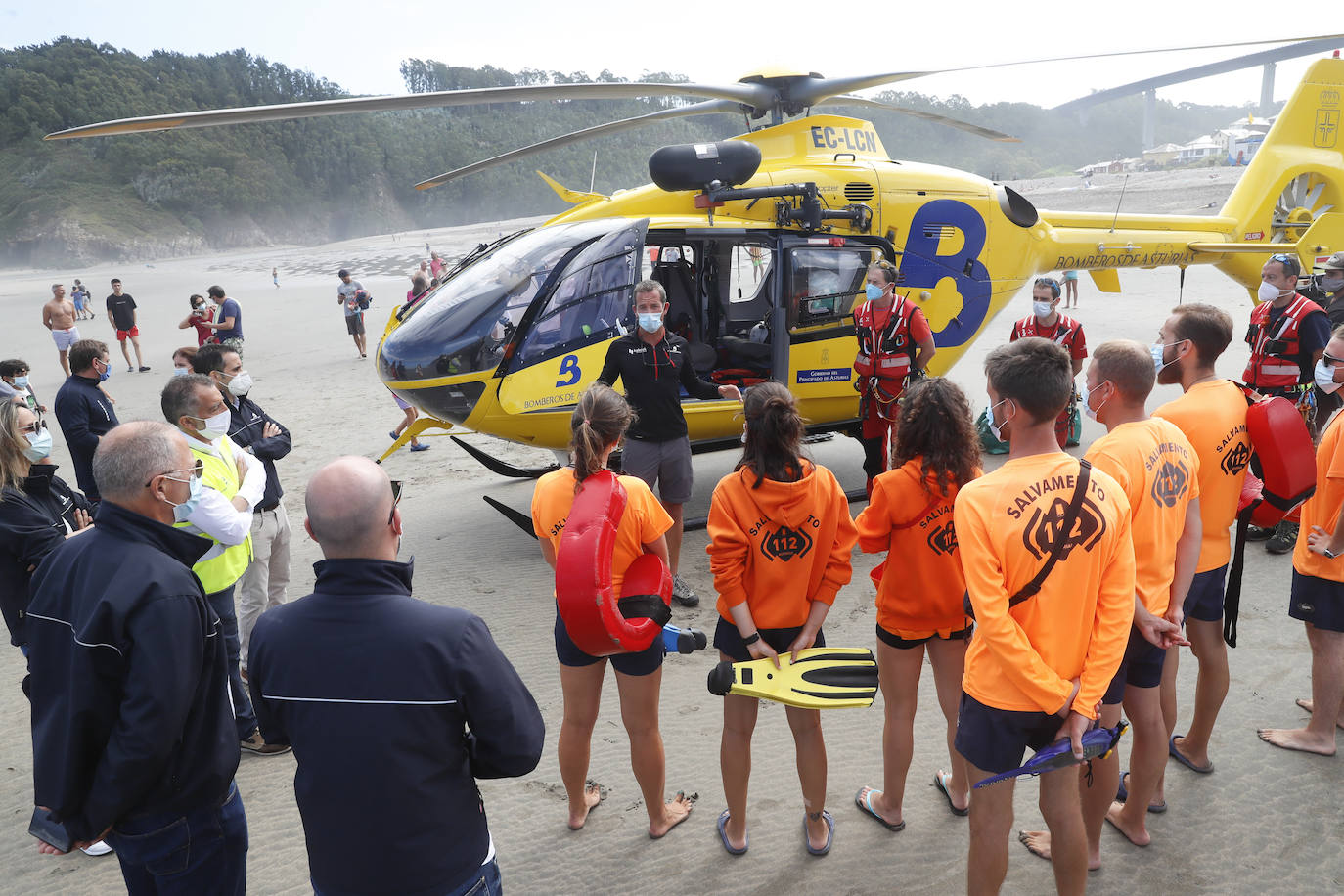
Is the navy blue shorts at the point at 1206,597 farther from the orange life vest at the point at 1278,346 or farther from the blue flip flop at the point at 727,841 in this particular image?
the orange life vest at the point at 1278,346

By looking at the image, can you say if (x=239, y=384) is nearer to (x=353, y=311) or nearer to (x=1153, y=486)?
(x=1153, y=486)

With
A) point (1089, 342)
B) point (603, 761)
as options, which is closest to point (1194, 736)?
point (603, 761)

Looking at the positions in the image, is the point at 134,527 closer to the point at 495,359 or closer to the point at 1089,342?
the point at 495,359

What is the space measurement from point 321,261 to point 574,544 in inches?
1769

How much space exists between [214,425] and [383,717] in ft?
7.86

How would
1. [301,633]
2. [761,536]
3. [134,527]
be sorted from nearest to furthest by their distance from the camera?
[301,633], [134,527], [761,536]

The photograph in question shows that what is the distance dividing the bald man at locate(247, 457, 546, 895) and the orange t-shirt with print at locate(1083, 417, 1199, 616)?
199 centimetres

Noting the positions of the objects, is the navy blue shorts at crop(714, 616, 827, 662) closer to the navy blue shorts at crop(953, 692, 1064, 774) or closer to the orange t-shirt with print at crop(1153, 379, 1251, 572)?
the navy blue shorts at crop(953, 692, 1064, 774)

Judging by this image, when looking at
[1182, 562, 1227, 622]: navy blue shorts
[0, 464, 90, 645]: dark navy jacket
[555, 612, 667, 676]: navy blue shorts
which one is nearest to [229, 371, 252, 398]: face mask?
[0, 464, 90, 645]: dark navy jacket

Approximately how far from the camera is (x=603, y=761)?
3.78 meters

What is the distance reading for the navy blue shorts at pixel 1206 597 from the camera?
10.4 ft

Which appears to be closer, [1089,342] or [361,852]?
[361,852]

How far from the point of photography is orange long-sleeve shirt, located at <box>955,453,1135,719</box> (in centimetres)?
216

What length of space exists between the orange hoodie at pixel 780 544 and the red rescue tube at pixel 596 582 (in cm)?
29
